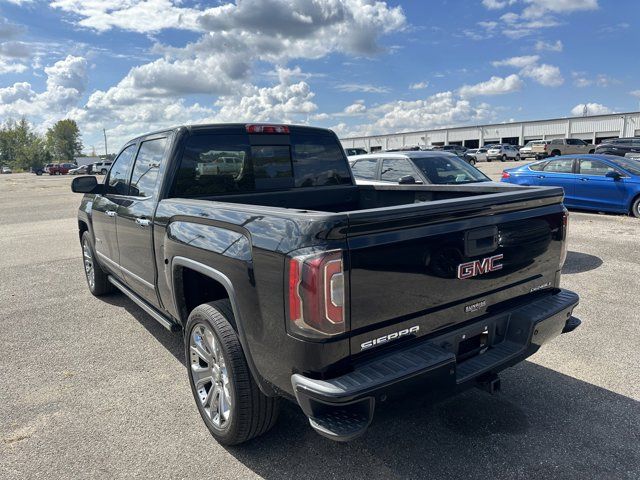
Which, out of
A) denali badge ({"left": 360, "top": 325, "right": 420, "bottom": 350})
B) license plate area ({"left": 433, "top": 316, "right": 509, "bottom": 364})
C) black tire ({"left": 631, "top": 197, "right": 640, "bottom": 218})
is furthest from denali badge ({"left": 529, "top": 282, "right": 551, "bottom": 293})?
black tire ({"left": 631, "top": 197, "right": 640, "bottom": 218})

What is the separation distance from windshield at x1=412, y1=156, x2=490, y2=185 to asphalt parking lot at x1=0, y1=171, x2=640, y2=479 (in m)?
3.31

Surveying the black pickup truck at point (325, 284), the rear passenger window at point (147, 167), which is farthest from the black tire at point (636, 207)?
the rear passenger window at point (147, 167)

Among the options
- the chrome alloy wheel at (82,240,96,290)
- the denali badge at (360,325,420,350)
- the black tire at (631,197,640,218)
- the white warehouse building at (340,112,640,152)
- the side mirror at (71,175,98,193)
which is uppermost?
the white warehouse building at (340,112,640,152)

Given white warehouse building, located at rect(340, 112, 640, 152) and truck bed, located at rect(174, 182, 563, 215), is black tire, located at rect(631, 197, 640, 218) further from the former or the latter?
white warehouse building, located at rect(340, 112, 640, 152)

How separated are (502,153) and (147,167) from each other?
4664 cm

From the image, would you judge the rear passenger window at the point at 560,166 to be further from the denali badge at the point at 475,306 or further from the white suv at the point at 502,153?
the white suv at the point at 502,153

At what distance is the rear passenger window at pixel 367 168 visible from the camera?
876 cm

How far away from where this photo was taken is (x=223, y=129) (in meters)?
3.85

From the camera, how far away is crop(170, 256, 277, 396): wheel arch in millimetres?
2547

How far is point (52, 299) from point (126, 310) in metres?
1.28

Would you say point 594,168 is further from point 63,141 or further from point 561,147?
point 63,141

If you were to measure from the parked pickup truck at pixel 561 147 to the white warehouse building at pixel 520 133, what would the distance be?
21.6 metres

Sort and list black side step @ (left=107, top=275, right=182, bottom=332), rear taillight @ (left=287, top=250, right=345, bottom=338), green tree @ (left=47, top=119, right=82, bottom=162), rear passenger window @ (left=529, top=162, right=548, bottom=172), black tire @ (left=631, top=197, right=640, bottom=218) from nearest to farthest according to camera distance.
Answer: rear taillight @ (left=287, top=250, right=345, bottom=338) < black side step @ (left=107, top=275, right=182, bottom=332) < black tire @ (left=631, top=197, right=640, bottom=218) < rear passenger window @ (left=529, top=162, right=548, bottom=172) < green tree @ (left=47, top=119, right=82, bottom=162)

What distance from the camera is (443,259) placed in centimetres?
248
